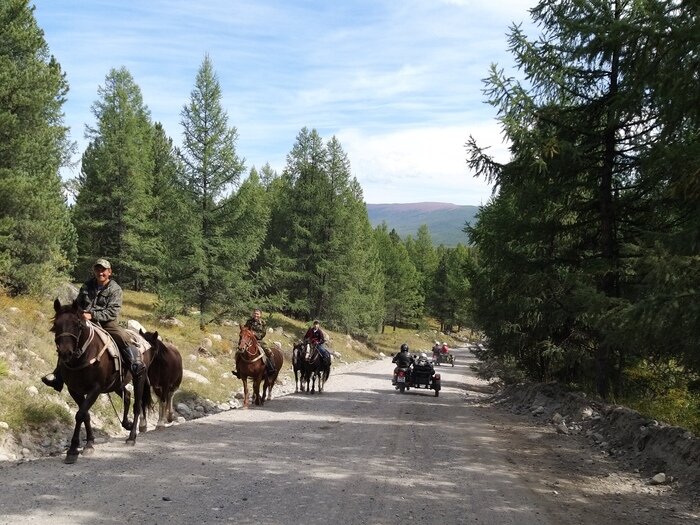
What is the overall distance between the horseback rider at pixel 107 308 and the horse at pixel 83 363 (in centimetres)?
29

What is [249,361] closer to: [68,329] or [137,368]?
[137,368]

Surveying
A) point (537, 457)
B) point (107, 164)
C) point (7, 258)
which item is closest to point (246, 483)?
point (537, 457)

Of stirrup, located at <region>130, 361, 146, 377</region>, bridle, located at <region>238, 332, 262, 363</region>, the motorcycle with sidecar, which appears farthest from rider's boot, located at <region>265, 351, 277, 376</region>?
the motorcycle with sidecar

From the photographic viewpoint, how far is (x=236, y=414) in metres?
13.2

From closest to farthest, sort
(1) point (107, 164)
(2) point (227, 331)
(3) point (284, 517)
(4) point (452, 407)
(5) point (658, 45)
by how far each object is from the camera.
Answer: (3) point (284, 517) → (5) point (658, 45) → (4) point (452, 407) → (2) point (227, 331) → (1) point (107, 164)

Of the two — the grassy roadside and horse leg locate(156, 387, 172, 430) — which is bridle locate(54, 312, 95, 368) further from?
horse leg locate(156, 387, 172, 430)

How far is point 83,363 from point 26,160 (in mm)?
12963

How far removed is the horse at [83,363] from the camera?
7.34 meters

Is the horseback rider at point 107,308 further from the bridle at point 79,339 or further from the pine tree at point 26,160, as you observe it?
the pine tree at point 26,160

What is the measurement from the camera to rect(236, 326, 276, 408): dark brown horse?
14688 mm

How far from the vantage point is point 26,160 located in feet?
57.4

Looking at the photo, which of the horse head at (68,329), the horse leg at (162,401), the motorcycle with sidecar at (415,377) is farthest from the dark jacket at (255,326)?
the horse head at (68,329)

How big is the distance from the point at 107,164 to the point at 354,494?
32.0 meters

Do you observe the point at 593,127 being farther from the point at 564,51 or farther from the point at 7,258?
the point at 7,258
